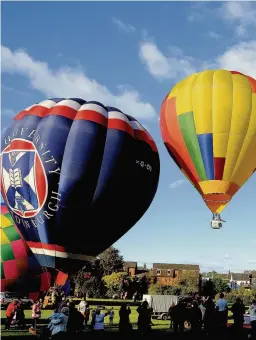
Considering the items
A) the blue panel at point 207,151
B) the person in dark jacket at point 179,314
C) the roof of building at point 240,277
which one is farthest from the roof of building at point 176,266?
the person in dark jacket at point 179,314

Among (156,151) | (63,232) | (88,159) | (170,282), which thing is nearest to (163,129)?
(156,151)

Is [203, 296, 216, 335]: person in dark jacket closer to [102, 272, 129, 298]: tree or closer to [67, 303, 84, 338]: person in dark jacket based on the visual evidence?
[67, 303, 84, 338]: person in dark jacket

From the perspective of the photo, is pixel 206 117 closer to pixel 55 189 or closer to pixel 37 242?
pixel 55 189

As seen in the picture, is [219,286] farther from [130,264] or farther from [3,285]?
[3,285]

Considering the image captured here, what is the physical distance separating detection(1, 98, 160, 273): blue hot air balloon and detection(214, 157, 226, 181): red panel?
13.3 ft

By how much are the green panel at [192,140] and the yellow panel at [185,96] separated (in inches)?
12.6

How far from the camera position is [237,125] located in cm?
2403

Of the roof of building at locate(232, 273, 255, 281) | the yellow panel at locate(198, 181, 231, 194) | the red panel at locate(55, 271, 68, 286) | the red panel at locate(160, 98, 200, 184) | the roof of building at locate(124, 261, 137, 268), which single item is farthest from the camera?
the roof of building at locate(232, 273, 255, 281)

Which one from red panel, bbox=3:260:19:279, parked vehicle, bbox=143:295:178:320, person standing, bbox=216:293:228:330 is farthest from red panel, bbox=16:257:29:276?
parked vehicle, bbox=143:295:178:320

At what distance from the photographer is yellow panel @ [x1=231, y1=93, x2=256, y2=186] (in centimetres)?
2411

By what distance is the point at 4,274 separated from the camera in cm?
2500

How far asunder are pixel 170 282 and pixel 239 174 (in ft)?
316

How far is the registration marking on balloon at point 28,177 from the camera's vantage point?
20.8m

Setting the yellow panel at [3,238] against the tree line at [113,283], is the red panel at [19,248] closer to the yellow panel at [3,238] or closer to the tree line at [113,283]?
the yellow panel at [3,238]
